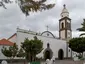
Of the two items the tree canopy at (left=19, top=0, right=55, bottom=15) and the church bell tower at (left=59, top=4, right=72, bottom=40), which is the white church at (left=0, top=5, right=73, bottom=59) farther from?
the tree canopy at (left=19, top=0, right=55, bottom=15)

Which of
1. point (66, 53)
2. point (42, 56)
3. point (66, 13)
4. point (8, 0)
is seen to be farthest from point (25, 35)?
point (8, 0)

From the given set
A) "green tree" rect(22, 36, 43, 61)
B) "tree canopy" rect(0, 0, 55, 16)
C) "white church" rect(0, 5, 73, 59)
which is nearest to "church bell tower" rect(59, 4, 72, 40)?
"white church" rect(0, 5, 73, 59)

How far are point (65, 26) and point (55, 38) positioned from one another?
5388mm

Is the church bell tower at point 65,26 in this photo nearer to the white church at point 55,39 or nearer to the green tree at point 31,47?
the white church at point 55,39

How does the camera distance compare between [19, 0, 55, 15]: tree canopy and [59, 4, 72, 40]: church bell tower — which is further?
[59, 4, 72, 40]: church bell tower

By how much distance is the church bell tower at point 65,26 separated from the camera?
5247 centimetres

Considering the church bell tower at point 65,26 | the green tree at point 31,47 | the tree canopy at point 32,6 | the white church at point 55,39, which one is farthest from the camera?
the church bell tower at point 65,26

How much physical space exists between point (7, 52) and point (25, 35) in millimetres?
8450

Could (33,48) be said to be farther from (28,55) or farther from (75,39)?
(75,39)

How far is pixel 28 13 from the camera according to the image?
9.35m

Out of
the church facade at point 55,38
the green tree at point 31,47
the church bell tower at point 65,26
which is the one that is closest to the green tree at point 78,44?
the church facade at point 55,38

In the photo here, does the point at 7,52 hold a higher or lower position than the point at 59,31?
lower

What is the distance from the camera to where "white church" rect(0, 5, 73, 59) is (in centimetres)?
4200

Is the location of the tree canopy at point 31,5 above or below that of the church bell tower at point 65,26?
below
